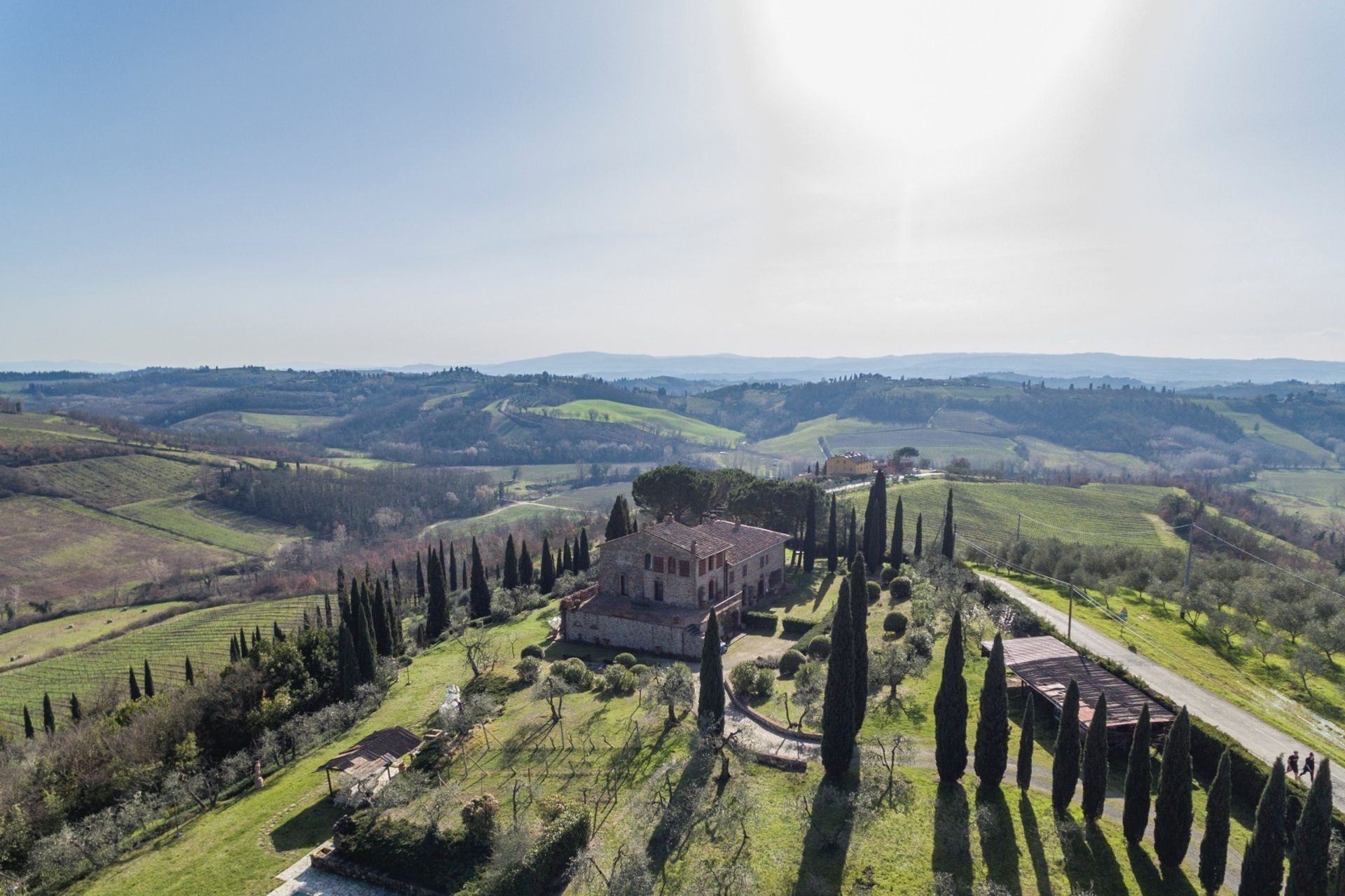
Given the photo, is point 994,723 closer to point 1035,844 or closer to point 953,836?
point 1035,844

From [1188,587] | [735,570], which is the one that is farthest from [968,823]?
[1188,587]

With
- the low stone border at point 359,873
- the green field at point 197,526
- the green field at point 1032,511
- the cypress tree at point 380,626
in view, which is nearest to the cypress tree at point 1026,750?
the low stone border at point 359,873

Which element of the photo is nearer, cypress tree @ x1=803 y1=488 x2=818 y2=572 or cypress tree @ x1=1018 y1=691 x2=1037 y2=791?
cypress tree @ x1=1018 y1=691 x2=1037 y2=791

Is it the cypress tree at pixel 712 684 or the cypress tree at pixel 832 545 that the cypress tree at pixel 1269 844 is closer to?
the cypress tree at pixel 712 684

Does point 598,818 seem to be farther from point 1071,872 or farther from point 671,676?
point 1071,872

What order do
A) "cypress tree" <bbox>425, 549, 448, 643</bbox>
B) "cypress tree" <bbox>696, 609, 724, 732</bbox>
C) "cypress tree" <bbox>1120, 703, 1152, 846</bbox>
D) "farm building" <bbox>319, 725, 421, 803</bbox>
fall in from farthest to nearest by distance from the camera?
"cypress tree" <bbox>425, 549, 448, 643</bbox> → "cypress tree" <bbox>696, 609, 724, 732</bbox> → "farm building" <bbox>319, 725, 421, 803</bbox> → "cypress tree" <bbox>1120, 703, 1152, 846</bbox>

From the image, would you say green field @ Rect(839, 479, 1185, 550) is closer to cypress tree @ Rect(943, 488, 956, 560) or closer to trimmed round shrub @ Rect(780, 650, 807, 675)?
cypress tree @ Rect(943, 488, 956, 560)

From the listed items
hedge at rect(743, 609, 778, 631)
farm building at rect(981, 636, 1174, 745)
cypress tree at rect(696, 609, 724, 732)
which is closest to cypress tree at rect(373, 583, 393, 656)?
hedge at rect(743, 609, 778, 631)

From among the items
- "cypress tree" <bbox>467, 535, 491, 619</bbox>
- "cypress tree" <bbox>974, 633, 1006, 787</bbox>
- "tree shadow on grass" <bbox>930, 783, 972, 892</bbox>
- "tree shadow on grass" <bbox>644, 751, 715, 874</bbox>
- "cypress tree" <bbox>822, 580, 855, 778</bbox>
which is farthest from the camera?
"cypress tree" <bbox>467, 535, 491, 619</bbox>
